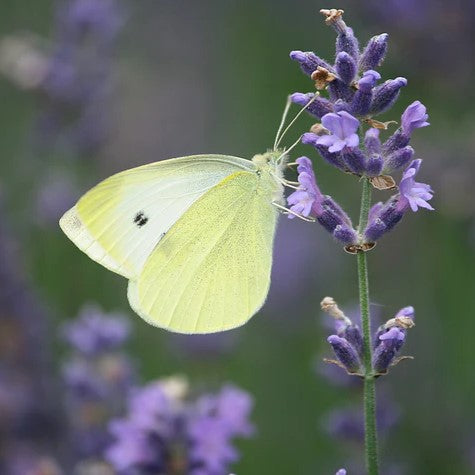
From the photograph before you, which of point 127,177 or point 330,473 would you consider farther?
point 330,473

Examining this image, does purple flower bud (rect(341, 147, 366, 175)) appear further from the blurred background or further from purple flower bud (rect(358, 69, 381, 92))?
the blurred background

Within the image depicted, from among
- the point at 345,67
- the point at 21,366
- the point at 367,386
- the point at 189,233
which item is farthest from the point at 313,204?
the point at 21,366

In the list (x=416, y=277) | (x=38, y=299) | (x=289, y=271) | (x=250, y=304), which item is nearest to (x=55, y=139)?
(x=38, y=299)

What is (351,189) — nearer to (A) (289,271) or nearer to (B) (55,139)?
(A) (289,271)

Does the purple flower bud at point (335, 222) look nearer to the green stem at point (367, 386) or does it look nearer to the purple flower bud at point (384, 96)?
the green stem at point (367, 386)

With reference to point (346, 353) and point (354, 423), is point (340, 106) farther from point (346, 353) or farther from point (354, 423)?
point (354, 423)

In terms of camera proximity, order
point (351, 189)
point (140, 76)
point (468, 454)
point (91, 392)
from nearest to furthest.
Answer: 1. point (91, 392)
2. point (468, 454)
3. point (351, 189)
4. point (140, 76)

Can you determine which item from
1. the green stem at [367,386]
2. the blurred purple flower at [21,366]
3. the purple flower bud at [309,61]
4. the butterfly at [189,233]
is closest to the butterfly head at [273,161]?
the butterfly at [189,233]
